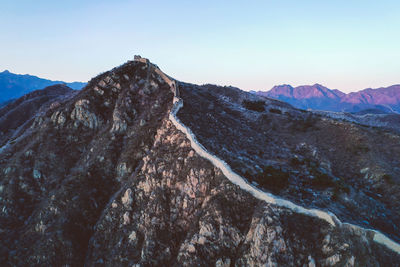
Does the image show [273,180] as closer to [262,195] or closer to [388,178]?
[262,195]

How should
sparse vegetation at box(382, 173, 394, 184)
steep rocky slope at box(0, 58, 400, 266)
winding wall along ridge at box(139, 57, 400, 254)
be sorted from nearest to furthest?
1. winding wall along ridge at box(139, 57, 400, 254)
2. steep rocky slope at box(0, 58, 400, 266)
3. sparse vegetation at box(382, 173, 394, 184)

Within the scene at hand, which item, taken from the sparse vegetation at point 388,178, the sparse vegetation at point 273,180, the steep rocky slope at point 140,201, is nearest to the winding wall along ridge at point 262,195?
the steep rocky slope at point 140,201

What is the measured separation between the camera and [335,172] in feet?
128

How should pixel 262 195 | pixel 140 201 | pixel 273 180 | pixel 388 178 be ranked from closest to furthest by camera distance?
pixel 262 195 → pixel 273 180 → pixel 140 201 → pixel 388 178

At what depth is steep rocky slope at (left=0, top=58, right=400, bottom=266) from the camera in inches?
835

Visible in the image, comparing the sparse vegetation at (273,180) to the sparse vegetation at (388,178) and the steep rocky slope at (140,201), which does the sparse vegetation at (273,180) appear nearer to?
the steep rocky slope at (140,201)

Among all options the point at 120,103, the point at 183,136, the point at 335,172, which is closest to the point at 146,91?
the point at 120,103

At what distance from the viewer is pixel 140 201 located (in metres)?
31.5

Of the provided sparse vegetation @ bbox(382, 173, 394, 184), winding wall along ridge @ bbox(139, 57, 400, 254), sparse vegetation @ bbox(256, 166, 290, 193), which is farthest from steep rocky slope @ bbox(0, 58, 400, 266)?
sparse vegetation @ bbox(382, 173, 394, 184)

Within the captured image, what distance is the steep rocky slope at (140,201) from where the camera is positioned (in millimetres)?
21203

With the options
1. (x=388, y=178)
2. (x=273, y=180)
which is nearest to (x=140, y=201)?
(x=273, y=180)

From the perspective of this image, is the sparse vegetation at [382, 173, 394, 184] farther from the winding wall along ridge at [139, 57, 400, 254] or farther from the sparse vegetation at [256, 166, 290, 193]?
the winding wall along ridge at [139, 57, 400, 254]

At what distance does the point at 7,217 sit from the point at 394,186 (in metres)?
60.6

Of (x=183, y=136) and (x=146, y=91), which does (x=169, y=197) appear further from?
(x=146, y=91)
